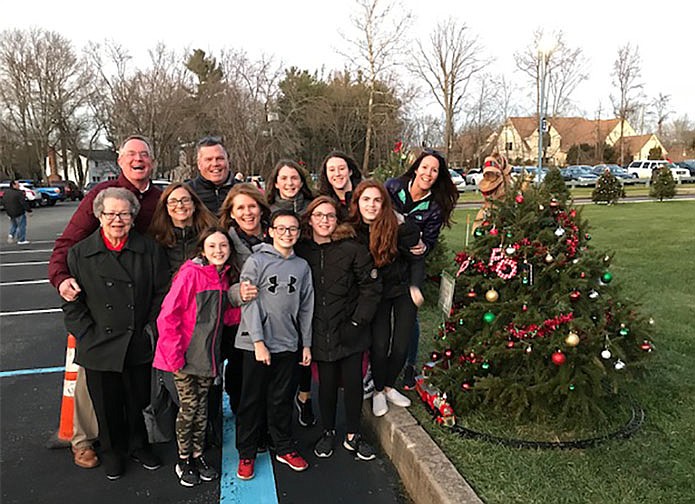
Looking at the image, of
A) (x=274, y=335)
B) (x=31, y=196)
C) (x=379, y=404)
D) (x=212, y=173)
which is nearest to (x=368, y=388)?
(x=379, y=404)

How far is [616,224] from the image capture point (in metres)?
16.7

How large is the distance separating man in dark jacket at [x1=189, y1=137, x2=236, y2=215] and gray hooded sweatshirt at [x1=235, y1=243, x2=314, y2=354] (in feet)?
3.50

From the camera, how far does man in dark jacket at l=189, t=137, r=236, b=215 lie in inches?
170

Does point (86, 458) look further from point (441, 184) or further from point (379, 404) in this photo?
point (441, 184)

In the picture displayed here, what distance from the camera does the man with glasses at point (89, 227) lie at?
11.2ft

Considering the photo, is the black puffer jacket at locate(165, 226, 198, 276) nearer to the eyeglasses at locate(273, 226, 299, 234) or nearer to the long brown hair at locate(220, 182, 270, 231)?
the long brown hair at locate(220, 182, 270, 231)

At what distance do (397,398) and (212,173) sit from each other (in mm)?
2299

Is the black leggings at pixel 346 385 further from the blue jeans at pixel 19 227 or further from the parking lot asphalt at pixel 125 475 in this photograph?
the blue jeans at pixel 19 227

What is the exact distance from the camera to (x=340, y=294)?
3.61 metres

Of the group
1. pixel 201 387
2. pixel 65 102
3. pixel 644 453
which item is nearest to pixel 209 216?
pixel 201 387

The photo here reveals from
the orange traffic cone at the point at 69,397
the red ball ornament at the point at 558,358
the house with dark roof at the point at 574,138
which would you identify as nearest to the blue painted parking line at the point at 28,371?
the orange traffic cone at the point at 69,397

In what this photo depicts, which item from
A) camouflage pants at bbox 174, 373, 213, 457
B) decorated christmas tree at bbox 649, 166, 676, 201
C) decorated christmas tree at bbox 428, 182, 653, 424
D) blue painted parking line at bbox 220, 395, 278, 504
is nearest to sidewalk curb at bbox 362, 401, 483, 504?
decorated christmas tree at bbox 428, 182, 653, 424

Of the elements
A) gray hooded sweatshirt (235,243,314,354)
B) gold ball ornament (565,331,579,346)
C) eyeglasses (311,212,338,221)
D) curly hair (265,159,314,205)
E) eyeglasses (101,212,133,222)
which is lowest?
gold ball ornament (565,331,579,346)

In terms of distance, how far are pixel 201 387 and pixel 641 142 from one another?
8164cm
